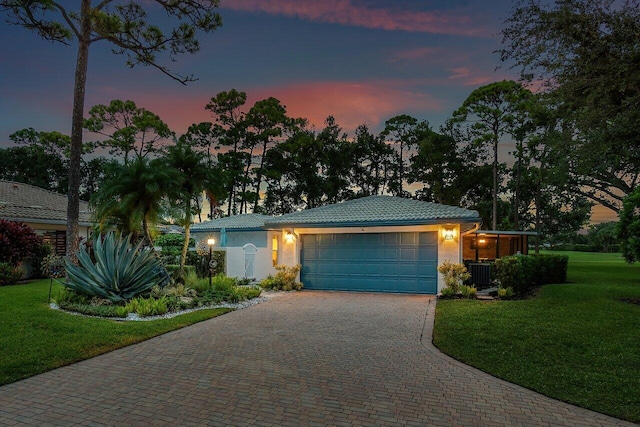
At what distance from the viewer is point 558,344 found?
662cm

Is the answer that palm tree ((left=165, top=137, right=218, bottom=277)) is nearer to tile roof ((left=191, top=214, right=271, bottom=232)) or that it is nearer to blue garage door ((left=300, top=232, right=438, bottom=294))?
tile roof ((left=191, top=214, right=271, bottom=232))

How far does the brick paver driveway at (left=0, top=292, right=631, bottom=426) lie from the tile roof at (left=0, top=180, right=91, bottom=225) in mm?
13289

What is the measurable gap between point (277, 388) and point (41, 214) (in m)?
17.5

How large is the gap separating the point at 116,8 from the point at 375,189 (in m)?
25.5

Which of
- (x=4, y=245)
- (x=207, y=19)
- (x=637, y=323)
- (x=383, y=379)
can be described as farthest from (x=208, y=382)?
(x=4, y=245)

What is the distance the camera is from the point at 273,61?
1598 centimetres

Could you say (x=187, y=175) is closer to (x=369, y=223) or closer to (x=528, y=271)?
(x=369, y=223)

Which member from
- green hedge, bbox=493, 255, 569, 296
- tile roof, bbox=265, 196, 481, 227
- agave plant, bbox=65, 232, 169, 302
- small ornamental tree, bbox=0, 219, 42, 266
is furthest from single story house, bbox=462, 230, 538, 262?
small ornamental tree, bbox=0, 219, 42, 266

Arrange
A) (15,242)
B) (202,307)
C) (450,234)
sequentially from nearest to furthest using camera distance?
1. (202,307)
2. (450,234)
3. (15,242)

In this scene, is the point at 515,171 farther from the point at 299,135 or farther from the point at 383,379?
the point at 383,379

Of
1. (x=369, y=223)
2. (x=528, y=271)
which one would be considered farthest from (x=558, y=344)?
(x=528, y=271)

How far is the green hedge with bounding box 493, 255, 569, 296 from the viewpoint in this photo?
1217 cm

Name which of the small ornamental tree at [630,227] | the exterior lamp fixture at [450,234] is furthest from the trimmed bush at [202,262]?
the small ornamental tree at [630,227]

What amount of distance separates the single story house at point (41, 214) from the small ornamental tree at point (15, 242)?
1.45 meters
